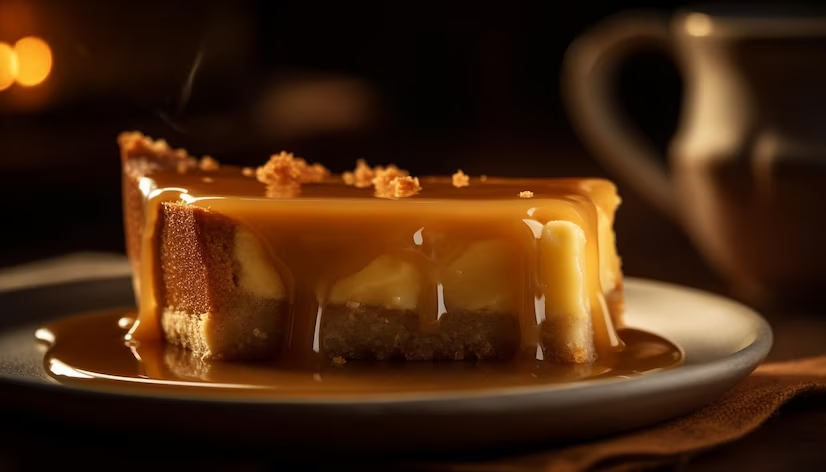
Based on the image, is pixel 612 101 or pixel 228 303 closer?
pixel 228 303

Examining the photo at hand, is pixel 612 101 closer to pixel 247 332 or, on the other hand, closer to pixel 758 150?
pixel 758 150

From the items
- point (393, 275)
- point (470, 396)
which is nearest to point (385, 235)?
point (393, 275)

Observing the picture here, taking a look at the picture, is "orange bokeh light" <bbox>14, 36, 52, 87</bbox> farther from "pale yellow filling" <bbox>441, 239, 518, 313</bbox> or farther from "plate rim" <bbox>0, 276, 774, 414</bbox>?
"plate rim" <bbox>0, 276, 774, 414</bbox>

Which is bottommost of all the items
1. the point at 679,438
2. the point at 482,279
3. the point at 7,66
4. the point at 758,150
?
the point at 679,438

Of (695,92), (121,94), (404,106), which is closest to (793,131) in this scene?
(695,92)

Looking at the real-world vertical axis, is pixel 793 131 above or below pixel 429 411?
above

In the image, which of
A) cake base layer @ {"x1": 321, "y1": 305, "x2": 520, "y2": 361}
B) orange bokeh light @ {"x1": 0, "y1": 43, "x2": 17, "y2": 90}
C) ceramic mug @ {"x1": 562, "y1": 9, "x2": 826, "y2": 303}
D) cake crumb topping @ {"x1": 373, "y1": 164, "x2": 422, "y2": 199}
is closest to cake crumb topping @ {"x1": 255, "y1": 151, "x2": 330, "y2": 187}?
cake crumb topping @ {"x1": 373, "y1": 164, "x2": 422, "y2": 199}

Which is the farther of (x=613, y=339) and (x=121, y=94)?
(x=121, y=94)

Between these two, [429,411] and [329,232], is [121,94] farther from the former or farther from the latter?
[429,411]
